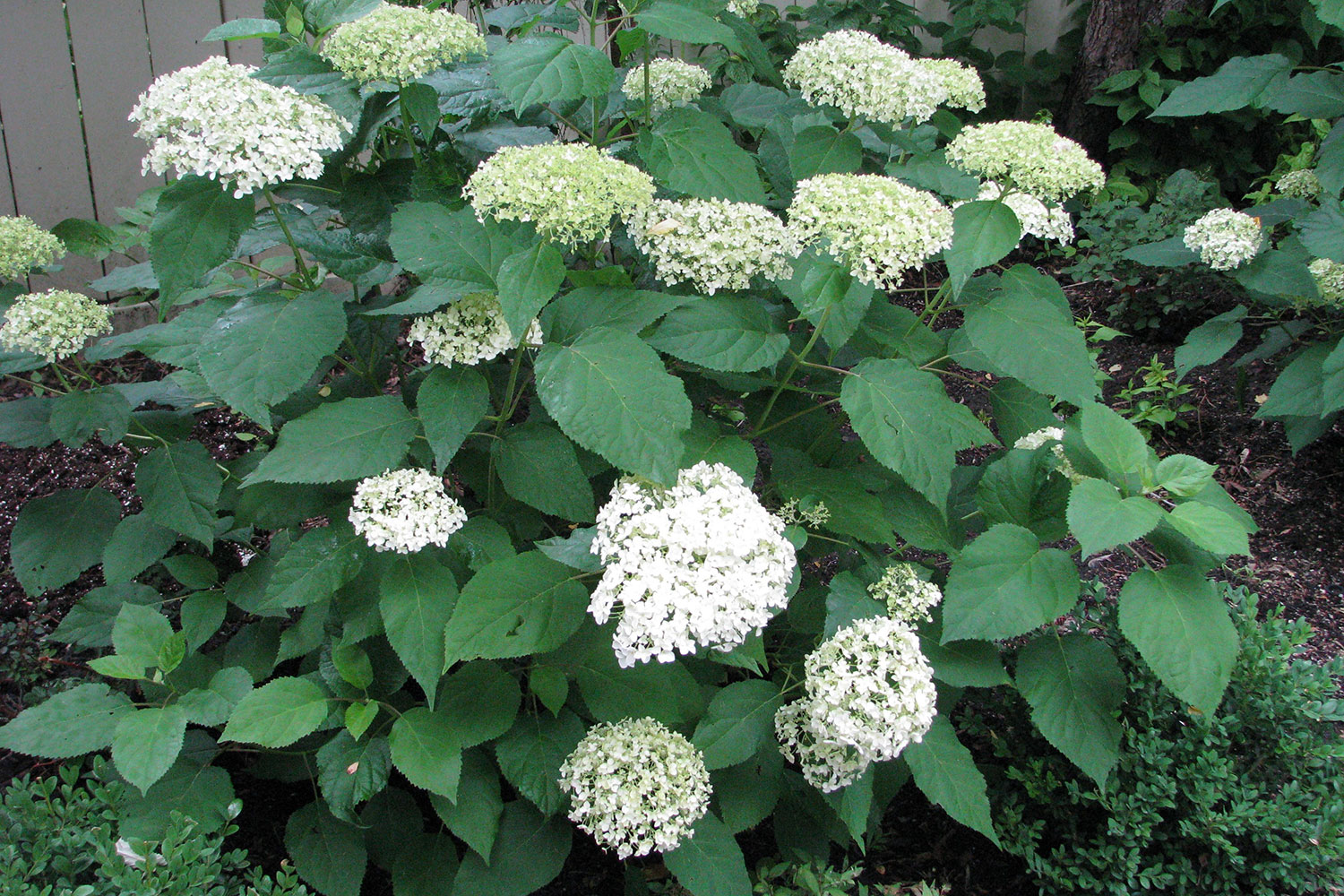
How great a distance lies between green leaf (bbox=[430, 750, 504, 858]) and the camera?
1765 mm

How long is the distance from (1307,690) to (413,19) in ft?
7.98

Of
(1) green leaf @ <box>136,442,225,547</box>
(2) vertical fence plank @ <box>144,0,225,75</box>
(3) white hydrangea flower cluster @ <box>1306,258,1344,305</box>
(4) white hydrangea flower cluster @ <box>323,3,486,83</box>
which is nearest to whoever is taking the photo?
(4) white hydrangea flower cluster @ <box>323,3,486,83</box>

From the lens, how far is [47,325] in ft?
7.11

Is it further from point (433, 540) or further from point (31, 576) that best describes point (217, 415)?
point (433, 540)

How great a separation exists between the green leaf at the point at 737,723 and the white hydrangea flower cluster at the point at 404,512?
65 centimetres

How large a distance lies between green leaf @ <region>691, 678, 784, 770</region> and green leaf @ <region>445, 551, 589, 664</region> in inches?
14.8

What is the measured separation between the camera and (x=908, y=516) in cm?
200

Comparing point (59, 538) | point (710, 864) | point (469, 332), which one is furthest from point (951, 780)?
point (59, 538)

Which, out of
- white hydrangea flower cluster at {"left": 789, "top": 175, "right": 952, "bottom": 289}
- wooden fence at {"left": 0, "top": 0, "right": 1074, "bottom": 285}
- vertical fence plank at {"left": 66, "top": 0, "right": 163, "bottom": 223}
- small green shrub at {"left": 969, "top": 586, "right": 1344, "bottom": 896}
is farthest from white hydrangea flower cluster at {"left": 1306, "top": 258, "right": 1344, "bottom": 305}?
vertical fence plank at {"left": 66, "top": 0, "right": 163, "bottom": 223}

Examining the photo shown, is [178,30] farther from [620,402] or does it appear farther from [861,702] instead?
[861,702]

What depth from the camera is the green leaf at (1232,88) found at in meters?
3.26

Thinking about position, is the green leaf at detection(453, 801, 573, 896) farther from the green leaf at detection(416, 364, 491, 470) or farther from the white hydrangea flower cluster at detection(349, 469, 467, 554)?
the green leaf at detection(416, 364, 491, 470)

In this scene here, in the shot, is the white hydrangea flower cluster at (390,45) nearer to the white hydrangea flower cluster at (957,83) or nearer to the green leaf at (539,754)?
the white hydrangea flower cluster at (957,83)

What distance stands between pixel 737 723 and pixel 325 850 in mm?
930
